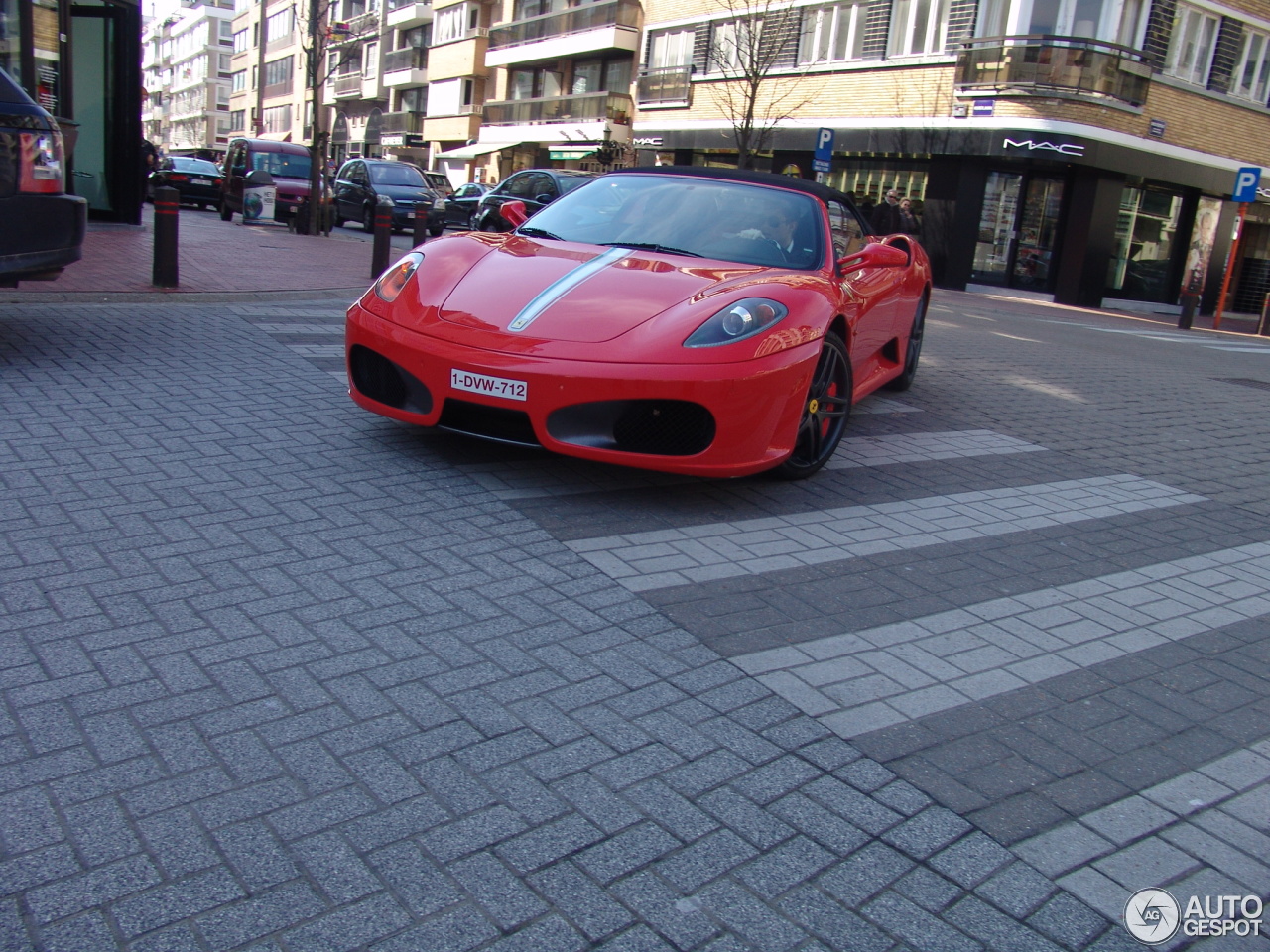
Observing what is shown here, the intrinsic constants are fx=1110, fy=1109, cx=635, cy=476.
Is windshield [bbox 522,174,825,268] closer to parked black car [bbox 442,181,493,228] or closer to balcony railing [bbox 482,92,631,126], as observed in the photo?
parked black car [bbox 442,181,493,228]

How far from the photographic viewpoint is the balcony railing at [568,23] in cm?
3928

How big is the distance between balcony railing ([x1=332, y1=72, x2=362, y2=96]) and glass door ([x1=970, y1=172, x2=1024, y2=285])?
2017 inches

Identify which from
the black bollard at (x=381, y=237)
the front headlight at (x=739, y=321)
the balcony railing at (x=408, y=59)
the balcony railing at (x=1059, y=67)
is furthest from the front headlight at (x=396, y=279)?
the balcony railing at (x=408, y=59)

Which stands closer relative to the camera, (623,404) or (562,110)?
(623,404)

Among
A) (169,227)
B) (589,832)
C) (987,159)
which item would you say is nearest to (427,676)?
(589,832)

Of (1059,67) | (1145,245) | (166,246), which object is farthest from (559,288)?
(1145,245)

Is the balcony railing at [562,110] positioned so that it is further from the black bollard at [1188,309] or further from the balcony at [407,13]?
the black bollard at [1188,309]

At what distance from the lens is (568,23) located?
42812 mm

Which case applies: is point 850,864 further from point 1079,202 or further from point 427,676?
point 1079,202

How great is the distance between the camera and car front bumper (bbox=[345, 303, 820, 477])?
4.27 metres

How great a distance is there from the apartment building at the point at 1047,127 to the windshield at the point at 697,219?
68.9 feet

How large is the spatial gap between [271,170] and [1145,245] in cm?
2054

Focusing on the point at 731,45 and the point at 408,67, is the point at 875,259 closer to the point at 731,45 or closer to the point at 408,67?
the point at 731,45

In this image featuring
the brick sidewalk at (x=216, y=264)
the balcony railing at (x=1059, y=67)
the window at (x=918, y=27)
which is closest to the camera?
the brick sidewalk at (x=216, y=264)
